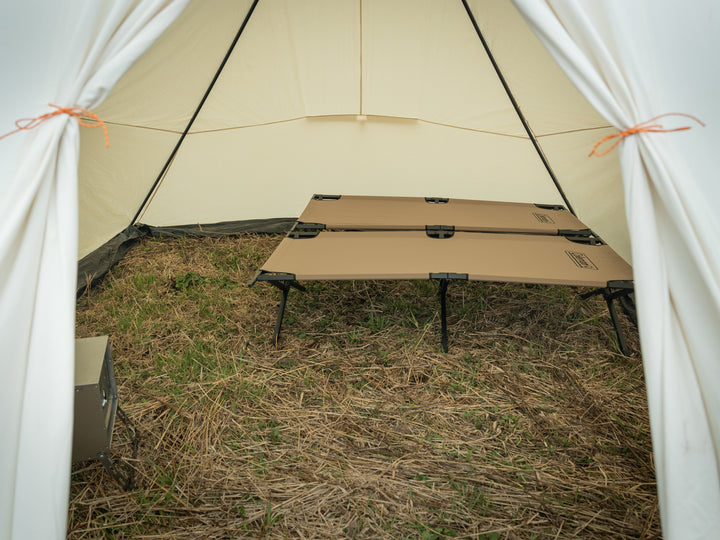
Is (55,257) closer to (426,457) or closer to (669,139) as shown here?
(426,457)

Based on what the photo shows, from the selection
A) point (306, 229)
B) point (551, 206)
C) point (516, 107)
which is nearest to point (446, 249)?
point (306, 229)

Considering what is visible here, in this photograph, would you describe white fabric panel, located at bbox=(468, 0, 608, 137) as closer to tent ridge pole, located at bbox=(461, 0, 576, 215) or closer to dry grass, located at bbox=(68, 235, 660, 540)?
tent ridge pole, located at bbox=(461, 0, 576, 215)

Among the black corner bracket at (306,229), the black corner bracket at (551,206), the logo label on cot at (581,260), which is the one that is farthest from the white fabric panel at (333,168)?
the logo label on cot at (581,260)

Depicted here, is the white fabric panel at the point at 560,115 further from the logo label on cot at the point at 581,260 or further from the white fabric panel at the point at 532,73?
the logo label on cot at the point at 581,260

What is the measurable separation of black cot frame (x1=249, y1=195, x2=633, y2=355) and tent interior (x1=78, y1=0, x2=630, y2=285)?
10.6 inches

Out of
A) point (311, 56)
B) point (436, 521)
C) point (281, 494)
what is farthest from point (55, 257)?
point (311, 56)

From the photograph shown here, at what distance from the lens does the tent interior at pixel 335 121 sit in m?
2.57

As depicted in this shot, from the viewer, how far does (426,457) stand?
1.74 metres

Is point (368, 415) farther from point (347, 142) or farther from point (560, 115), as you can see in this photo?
point (347, 142)

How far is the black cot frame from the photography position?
2.13 meters

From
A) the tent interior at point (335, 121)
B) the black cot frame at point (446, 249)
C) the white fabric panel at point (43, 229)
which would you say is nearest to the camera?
the white fabric panel at point (43, 229)

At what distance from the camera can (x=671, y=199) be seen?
127 cm

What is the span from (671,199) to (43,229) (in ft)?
5.09

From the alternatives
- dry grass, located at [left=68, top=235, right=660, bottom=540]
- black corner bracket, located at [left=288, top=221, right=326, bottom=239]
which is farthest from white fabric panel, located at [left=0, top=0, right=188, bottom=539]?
black corner bracket, located at [left=288, top=221, right=326, bottom=239]
